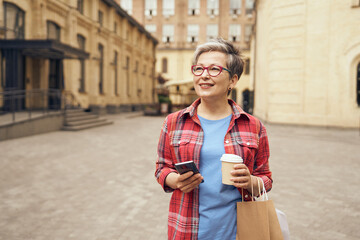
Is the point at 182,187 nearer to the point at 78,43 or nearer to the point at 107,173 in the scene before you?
the point at 107,173

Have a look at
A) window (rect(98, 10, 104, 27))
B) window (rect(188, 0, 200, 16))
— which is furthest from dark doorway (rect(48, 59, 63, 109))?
window (rect(188, 0, 200, 16))

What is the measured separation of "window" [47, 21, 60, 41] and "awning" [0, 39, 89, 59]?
1.57m

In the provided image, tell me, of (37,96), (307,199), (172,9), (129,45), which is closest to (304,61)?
(307,199)

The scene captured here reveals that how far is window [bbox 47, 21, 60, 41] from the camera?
17.6 meters

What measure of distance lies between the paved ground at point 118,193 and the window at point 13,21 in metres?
7.70

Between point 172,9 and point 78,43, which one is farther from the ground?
point 172,9

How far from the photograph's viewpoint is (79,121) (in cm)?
1551

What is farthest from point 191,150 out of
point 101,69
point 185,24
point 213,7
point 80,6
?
point 213,7

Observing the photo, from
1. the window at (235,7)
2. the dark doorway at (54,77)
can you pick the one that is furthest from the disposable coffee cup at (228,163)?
the window at (235,7)

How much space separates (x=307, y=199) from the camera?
495 cm

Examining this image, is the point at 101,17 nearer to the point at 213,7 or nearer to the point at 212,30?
the point at 212,30

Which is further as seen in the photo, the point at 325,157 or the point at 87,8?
the point at 87,8

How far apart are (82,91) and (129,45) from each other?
1033cm

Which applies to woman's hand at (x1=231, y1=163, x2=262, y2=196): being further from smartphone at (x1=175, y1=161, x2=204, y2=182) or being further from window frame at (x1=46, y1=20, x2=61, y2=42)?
window frame at (x1=46, y1=20, x2=61, y2=42)
